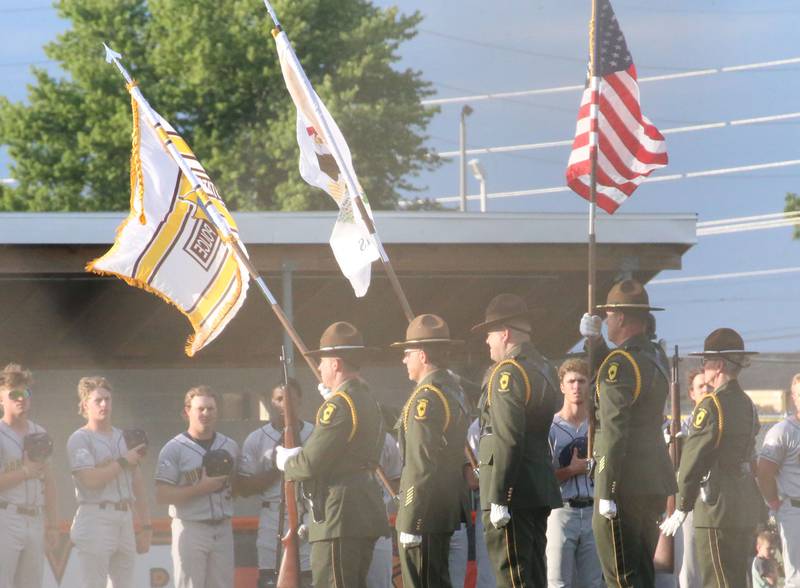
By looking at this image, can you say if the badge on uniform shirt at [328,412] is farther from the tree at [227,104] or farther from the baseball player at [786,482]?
the tree at [227,104]

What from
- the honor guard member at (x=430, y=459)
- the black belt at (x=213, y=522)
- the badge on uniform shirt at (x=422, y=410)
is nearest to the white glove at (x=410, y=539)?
the honor guard member at (x=430, y=459)

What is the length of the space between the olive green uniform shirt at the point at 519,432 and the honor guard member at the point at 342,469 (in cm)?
64

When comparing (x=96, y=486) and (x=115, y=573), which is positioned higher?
(x=96, y=486)

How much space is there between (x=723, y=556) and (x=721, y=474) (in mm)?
498

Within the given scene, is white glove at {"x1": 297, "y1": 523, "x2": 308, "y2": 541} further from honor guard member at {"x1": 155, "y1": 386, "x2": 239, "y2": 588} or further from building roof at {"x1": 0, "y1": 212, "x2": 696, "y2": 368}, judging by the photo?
building roof at {"x1": 0, "y1": 212, "x2": 696, "y2": 368}

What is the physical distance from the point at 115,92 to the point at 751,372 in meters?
18.7

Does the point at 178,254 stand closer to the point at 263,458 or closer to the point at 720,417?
the point at 263,458

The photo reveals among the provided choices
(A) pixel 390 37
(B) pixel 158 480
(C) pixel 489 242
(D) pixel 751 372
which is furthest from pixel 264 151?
(B) pixel 158 480

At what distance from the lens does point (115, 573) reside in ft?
32.9

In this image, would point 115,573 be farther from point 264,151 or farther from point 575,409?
point 264,151

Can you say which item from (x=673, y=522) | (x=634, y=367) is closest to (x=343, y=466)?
(x=634, y=367)

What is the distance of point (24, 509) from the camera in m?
9.66

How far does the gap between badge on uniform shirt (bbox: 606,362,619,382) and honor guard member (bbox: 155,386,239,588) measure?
3.38 m

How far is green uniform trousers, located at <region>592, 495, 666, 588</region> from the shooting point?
768cm
